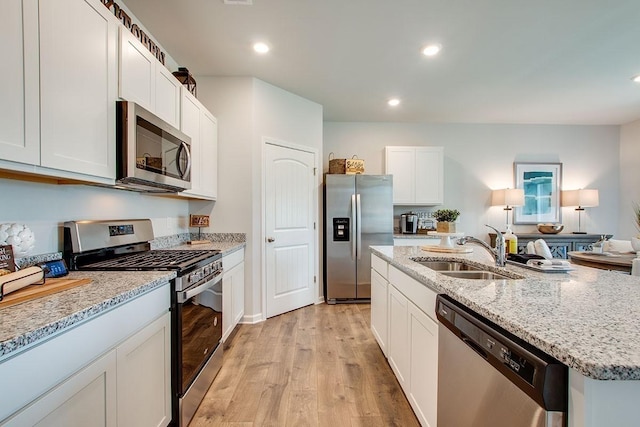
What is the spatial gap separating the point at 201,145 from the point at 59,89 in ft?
5.13

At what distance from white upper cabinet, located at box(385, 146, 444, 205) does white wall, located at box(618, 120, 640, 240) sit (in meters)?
3.12

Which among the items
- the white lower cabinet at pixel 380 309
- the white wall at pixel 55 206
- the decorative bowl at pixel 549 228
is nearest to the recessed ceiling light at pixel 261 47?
the white wall at pixel 55 206

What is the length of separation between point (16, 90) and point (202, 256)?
1.19 meters

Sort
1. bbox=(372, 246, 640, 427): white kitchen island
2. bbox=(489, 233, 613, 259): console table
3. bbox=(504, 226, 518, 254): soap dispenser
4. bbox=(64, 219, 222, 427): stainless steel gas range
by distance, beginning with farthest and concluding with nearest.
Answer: bbox=(489, 233, 613, 259): console table → bbox=(504, 226, 518, 254): soap dispenser → bbox=(64, 219, 222, 427): stainless steel gas range → bbox=(372, 246, 640, 427): white kitchen island

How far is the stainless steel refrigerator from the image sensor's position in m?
3.86

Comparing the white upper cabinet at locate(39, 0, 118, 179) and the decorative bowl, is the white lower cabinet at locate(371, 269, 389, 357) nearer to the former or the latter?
the white upper cabinet at locate(39, 0, 118, 179)

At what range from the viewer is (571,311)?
870mm

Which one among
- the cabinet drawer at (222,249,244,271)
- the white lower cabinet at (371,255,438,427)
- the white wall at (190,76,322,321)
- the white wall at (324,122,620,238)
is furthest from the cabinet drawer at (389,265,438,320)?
the white wall at (324,122,620,238)

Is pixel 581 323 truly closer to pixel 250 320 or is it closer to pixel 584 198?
pixel 250 320

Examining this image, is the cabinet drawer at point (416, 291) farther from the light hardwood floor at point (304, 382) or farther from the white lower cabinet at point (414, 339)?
the light hardwood floor at point (304, 382)

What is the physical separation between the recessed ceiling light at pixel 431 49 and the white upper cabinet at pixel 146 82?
2.18 meters

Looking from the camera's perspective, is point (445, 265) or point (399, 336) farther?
point (445, 265)

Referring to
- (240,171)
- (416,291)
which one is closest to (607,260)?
(416,291)

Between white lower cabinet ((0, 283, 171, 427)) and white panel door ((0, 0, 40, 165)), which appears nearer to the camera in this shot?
white lower cabinet ((0, 283, 171, 427))
